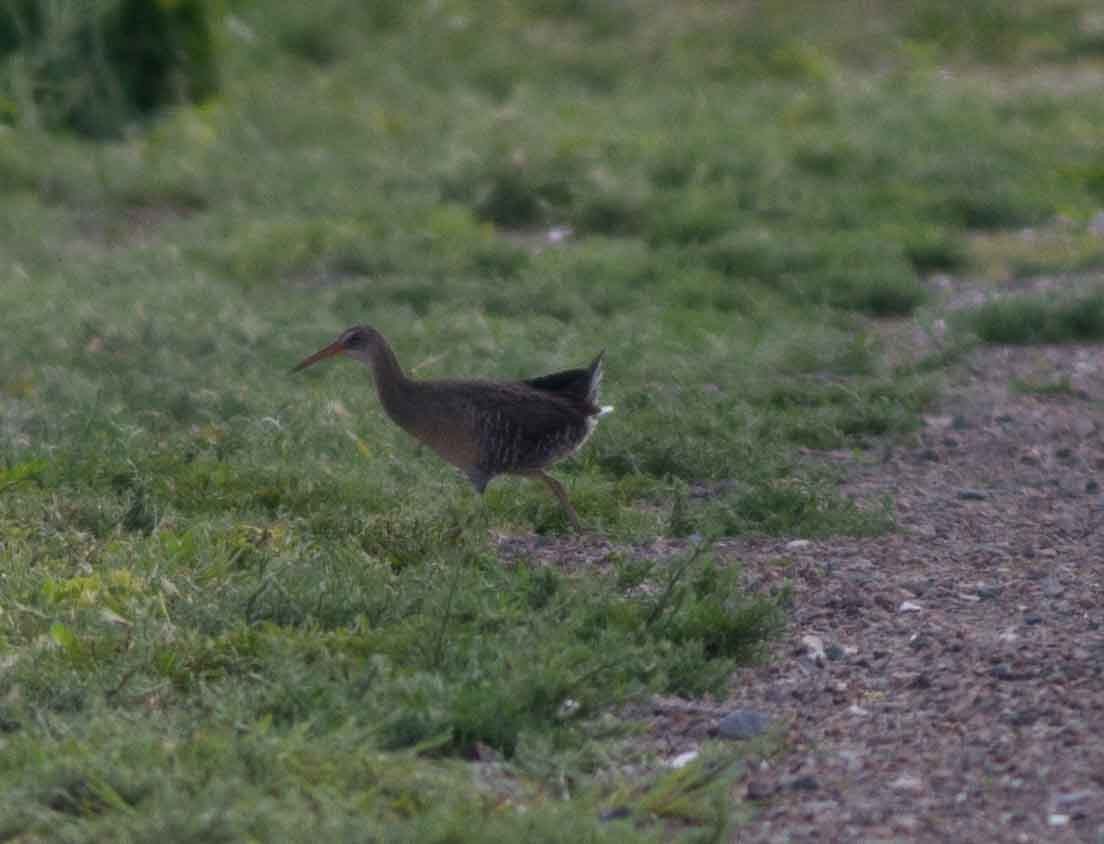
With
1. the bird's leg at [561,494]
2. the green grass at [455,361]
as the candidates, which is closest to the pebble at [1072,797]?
the green grass at [455,361]

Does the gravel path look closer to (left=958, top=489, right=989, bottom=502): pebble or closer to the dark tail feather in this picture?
(left=958, top=489, right=989, bottom=502): pebble

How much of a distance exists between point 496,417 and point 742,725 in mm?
2140

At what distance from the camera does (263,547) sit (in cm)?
678

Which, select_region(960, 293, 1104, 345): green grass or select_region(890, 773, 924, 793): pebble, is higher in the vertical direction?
select_region(890, 773, 924, 793): pebble

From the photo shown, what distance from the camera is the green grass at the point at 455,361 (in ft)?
17.0

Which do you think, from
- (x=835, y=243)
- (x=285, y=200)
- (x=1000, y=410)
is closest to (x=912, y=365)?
(x=1000, y=410)

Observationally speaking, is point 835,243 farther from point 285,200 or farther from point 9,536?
point 9,536

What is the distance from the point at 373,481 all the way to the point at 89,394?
1.71m

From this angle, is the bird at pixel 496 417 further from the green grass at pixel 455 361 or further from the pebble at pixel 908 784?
the pebble at pixel 908 784

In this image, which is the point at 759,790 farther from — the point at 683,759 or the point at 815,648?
the point at 815,648

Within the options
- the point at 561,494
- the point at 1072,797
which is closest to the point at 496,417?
the point at 561,494

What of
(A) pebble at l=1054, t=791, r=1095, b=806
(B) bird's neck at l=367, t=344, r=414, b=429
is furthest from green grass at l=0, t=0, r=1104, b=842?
(A) pebble at l=1054, t=791, r=1095, b=806

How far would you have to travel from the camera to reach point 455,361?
374 inches

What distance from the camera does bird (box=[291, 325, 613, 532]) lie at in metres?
7.42
